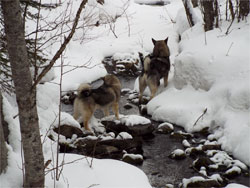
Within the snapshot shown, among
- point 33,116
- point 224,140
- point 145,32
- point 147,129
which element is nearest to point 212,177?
point 224,140

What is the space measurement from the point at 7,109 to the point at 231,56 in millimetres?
5257

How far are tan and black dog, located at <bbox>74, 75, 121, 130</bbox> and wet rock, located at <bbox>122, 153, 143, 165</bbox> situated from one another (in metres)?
1.31

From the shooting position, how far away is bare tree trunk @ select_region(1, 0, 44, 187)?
1.84 meters

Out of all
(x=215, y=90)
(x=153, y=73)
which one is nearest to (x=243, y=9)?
(x=215, y=90)

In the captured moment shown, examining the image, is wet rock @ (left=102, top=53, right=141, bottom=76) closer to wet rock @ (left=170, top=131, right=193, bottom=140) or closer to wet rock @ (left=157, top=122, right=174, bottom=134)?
wet rock @ (left=157, top=122, right=174, bottom=134)

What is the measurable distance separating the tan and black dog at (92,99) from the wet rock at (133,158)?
1314mm

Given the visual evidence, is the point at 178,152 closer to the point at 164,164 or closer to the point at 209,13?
the point at 164,164

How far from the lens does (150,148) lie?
242 inches

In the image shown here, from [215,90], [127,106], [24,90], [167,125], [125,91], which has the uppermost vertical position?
[24,90]

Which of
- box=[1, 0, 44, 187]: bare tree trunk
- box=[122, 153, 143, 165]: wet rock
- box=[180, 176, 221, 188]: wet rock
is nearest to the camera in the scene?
box=[1, 0, 44, 187]: bare tree trunk

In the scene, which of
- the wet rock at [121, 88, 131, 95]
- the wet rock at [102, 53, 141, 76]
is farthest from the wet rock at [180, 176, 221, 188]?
the wet rock at [102, 53, 141, 76]

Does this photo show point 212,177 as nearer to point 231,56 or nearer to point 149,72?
point 231,56

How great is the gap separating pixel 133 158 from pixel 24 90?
392 centimetres

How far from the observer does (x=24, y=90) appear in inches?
77.0
